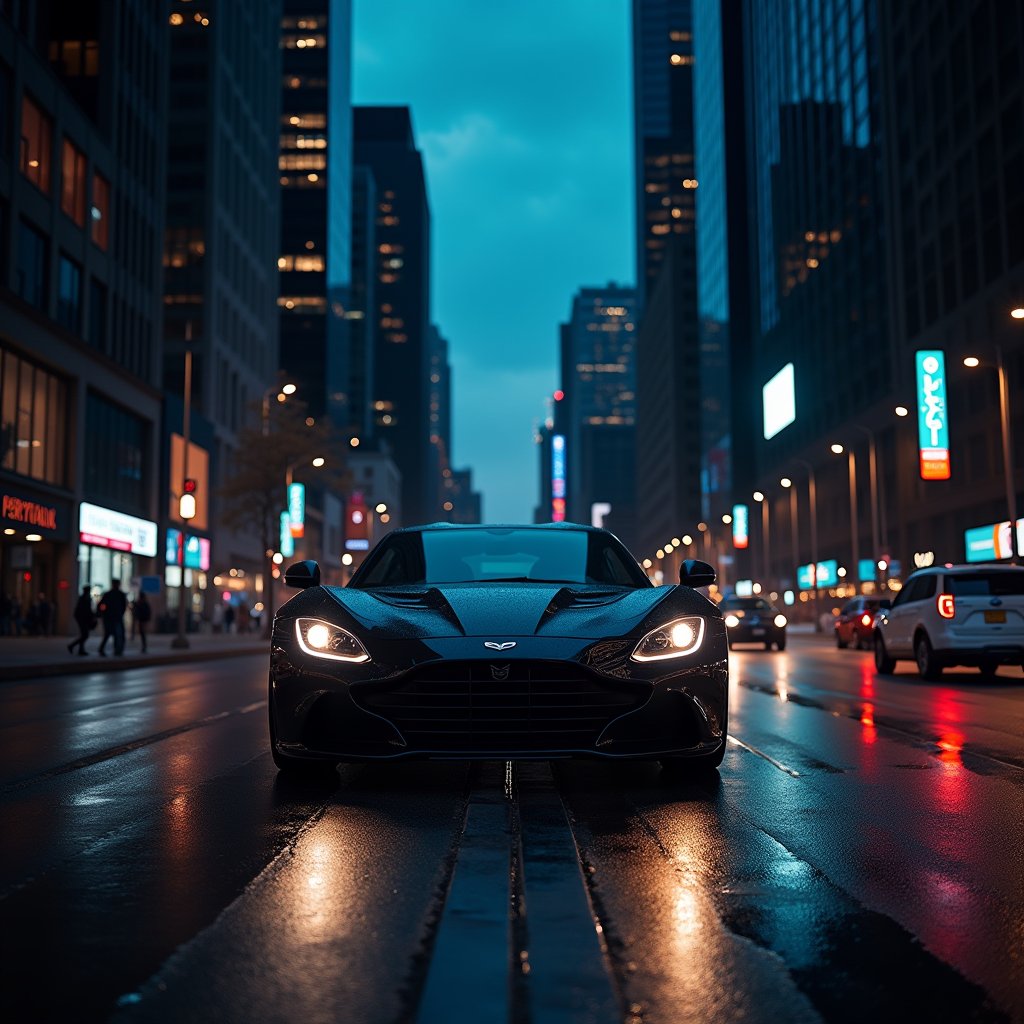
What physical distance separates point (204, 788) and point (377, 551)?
6.66 feet

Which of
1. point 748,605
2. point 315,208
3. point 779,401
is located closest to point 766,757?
point 748,605

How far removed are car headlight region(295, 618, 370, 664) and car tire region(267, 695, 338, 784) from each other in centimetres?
56

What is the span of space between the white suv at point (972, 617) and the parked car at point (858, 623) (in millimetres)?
14240

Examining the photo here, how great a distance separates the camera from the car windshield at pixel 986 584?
18.2 m

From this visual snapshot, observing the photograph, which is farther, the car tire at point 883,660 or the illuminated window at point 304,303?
the illuminated window at point 304,303

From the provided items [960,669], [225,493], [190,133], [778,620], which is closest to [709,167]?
[190,133]

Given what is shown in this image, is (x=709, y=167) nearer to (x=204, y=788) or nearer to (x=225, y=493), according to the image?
(x=225, y=493)

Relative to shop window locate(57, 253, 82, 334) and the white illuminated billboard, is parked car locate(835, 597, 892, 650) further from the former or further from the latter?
the white illuminated billboard

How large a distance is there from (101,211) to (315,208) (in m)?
82.7

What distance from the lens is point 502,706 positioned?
6109mm

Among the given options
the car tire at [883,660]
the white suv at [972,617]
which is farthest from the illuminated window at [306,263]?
the white suv at [972,617]

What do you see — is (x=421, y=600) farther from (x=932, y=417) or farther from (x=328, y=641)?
(x=932, y=417)

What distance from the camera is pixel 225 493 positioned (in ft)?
174

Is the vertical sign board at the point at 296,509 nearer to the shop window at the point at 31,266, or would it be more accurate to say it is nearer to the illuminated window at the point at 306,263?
the shop window at the point at 31,266
